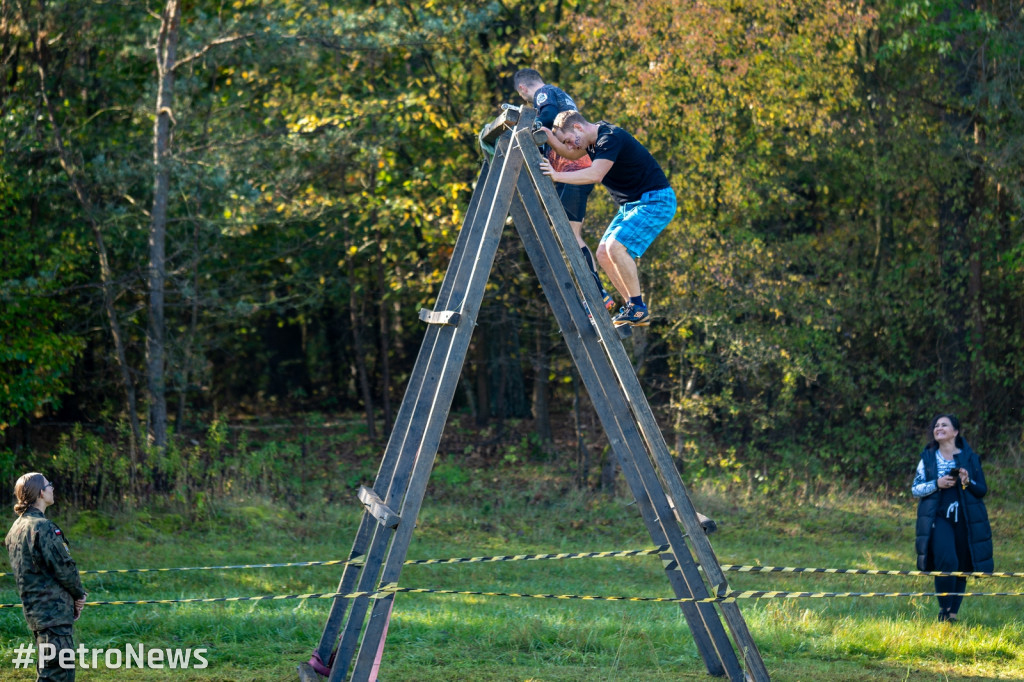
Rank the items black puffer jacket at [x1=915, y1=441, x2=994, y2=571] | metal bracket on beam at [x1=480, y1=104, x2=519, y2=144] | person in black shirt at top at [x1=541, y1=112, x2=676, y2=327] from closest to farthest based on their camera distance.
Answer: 1. metal bracket on beam at [x1=480, y1=104, x2=519, y2=144]
2. person in black shirt at top at [x1=541, y1=112, x2=676, y2=327]
3. black puffer jacket at [x1=915, y1=441, x2=994, y2=571]

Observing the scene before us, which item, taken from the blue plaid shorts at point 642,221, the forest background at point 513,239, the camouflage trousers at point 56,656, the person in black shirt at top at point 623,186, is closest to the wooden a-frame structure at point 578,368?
the person in black shirt at top at point 623,186

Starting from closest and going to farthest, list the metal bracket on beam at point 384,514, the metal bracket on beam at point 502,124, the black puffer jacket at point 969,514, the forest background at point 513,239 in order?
the metal bracket on beam at point 384,514 → the metal bracket on beam at point 502,124 → the black puffer jacket at point 969,514 → the forest background at point 513,239

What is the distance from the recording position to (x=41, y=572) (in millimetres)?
5066

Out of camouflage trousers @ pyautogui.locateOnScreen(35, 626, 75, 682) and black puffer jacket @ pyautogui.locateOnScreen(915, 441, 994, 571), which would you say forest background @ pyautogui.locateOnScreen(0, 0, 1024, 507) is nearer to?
black puffer jacket @ pyautogui.locateOnScreen(915, 441, 994, 571)

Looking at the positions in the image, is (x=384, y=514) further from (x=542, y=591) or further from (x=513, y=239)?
(x=513, y=239)

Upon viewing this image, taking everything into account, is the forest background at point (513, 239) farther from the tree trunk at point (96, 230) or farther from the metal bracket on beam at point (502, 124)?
the metal bracket on beam at point (502, 124)

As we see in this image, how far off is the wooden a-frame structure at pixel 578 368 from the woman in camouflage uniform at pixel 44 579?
1434mm

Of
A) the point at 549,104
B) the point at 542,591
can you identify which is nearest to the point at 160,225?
the point at 542,591

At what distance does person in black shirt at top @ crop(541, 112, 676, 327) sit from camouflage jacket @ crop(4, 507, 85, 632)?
3.21 metres

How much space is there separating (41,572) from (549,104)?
384 centimetres

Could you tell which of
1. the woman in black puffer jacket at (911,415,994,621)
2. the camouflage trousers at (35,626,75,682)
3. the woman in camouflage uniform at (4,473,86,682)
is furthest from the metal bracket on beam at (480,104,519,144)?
the woman in black puffer jacket at (911,415,994,621)

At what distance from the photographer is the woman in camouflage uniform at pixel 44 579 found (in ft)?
16.5

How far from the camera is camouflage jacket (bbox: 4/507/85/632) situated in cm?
503

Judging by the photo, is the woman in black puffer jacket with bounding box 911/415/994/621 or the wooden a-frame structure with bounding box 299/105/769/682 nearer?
the wooden a-frame structure with bounding box 299/105/769/682
